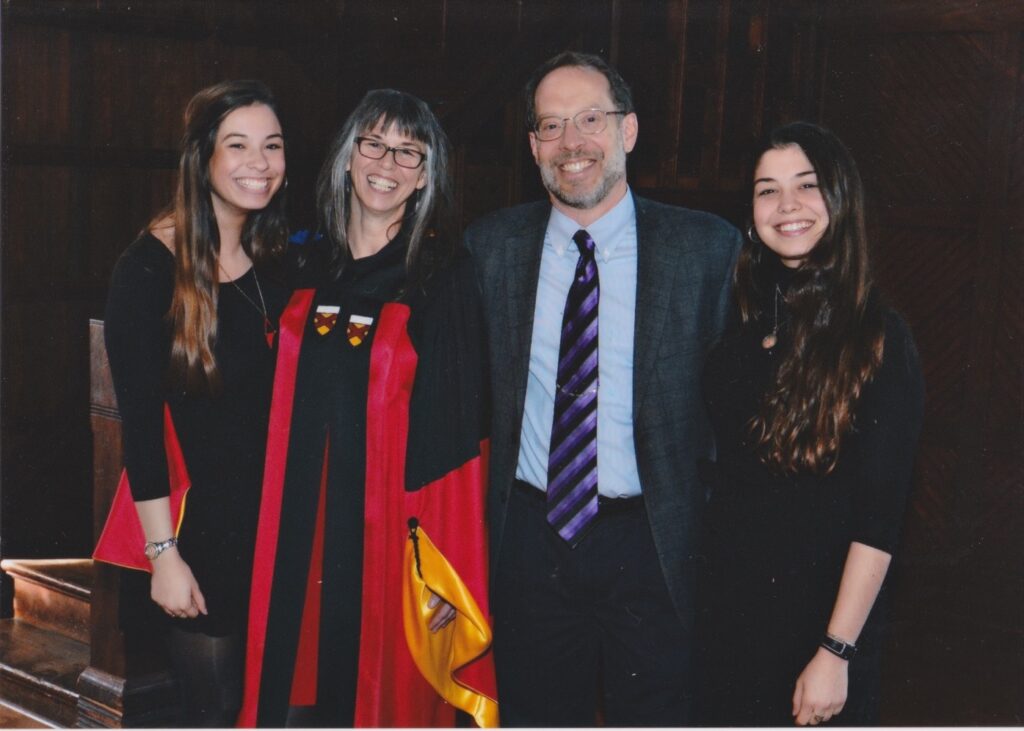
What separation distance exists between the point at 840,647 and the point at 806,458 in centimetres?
33

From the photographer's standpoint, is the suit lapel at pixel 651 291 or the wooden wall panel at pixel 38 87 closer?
the suit lapel at pixel 651 291

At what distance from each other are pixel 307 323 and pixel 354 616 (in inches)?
24.6

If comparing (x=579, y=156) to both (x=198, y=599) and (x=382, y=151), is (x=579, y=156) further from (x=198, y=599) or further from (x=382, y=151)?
(x=198, y=599)

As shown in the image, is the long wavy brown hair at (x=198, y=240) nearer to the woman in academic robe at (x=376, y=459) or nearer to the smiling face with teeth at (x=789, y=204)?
the woman in academic robe at (x=376, y=459)

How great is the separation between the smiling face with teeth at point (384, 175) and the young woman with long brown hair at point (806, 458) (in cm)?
72

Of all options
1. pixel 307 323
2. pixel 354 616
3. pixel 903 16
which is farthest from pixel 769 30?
pixel 354 616

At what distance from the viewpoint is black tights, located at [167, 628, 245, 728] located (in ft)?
7.51

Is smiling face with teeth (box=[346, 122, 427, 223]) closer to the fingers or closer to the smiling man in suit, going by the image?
the smiling man in suit

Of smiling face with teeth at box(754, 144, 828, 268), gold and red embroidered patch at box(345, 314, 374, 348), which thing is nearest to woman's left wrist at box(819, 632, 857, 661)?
smiling face with teeth at box(754, 144, 828, 268)

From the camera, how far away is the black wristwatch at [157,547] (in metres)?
2.23

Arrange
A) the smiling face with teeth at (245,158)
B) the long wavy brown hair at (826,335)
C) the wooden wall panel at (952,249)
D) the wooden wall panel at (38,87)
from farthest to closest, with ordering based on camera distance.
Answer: the wooden wall panel at (38,87) < the wooden wall panel at (952,249) < the smiling face with teeth at (245,158) < the long wavy brown hair at (826,335)

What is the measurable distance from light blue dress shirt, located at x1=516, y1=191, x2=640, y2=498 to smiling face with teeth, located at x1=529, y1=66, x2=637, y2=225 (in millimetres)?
35

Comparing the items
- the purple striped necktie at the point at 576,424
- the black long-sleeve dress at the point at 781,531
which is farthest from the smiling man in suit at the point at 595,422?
the black long-sleeve dress at the point at 781,531

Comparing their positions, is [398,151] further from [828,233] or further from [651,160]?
[651,160]
